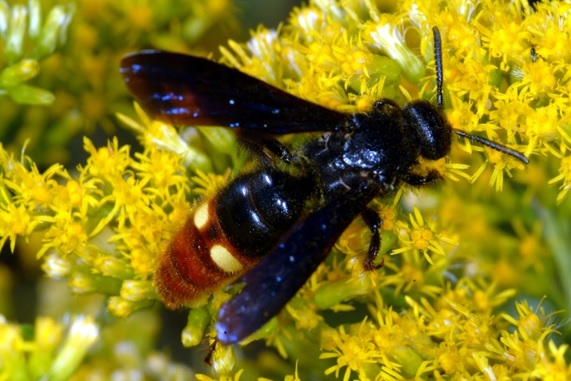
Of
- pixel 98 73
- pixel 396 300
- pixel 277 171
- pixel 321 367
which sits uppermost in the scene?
pixel 277 171

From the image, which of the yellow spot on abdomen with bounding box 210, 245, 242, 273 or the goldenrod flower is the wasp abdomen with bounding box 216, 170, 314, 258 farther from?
the goldenrod flower

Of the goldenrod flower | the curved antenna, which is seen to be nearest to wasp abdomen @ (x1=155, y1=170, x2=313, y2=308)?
the goldenrod flower

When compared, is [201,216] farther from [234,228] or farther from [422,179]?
[422,179]

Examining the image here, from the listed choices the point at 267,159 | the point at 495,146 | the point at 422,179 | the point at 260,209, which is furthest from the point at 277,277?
the point at 495,146

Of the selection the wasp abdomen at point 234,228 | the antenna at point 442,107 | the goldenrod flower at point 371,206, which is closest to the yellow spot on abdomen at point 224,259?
the wasp abdomen at point 234,228

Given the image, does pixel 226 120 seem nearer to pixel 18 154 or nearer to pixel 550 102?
pixel 550 102

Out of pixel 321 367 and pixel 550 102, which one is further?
pixel 321 367

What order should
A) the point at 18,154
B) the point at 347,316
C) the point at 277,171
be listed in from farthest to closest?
the point at 18,154 < the point at 347,316 < the point at 277,171

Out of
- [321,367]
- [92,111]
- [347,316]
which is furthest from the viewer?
[92,111]

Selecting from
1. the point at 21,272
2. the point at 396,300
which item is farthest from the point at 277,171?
the point at 21,272
